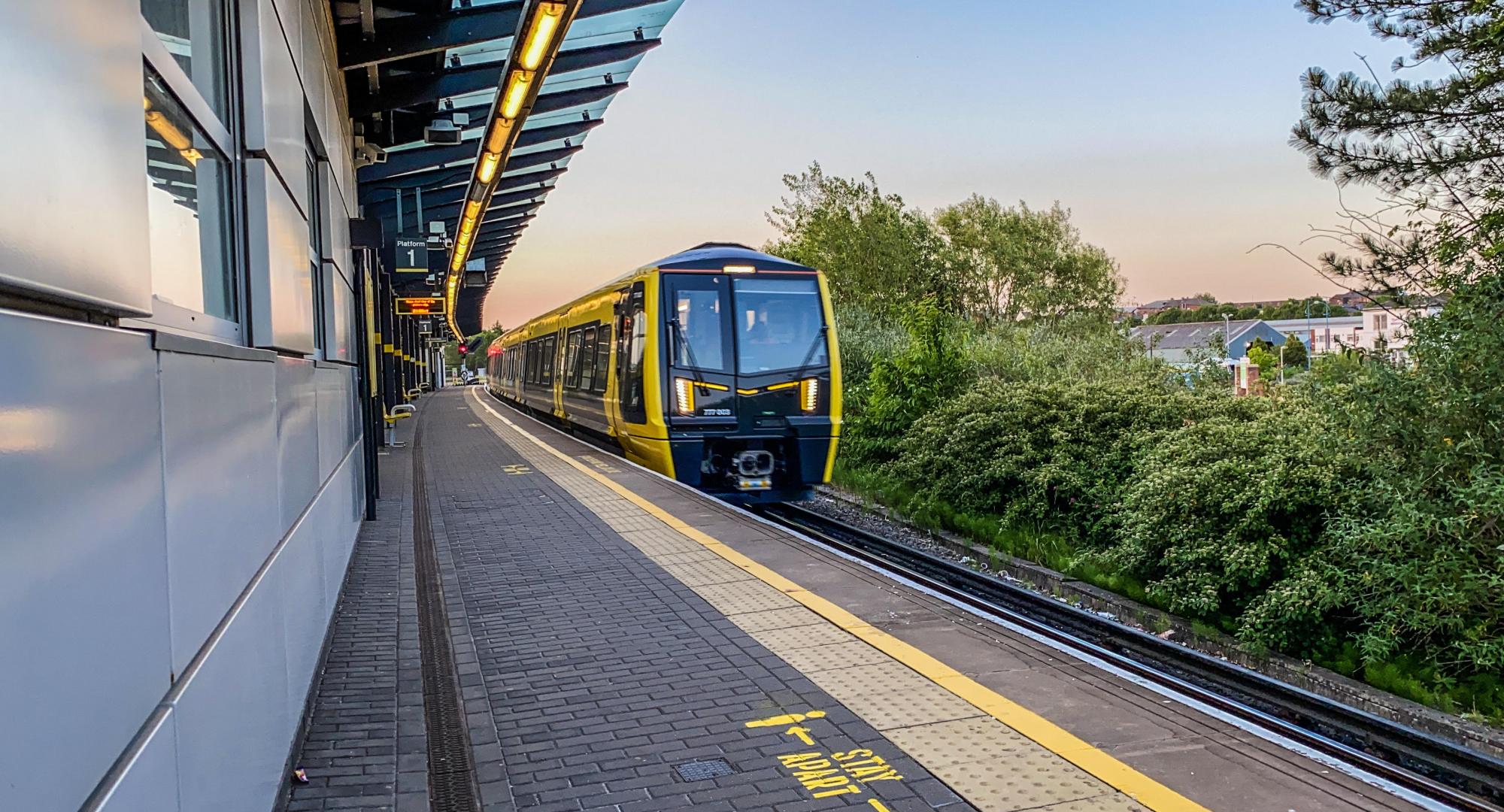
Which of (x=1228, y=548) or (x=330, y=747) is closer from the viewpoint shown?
(x=330, y=747)

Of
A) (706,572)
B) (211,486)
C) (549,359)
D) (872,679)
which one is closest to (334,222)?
(706,572)

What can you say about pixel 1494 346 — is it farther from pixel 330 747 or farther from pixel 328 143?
pixel 328 143

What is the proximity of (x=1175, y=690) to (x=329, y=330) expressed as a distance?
6.17 metres

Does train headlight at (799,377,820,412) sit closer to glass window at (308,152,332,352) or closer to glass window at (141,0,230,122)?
glass window at (308,152,332,352)

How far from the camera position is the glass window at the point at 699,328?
1255 centimetres

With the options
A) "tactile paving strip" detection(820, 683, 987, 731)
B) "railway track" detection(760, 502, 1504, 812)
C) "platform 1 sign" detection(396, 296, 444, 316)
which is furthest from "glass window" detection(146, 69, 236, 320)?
"platform 1 sign" detection(396, 296, 444, 316)

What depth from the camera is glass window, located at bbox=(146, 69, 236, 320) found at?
284cm

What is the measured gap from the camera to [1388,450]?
8.17 metres

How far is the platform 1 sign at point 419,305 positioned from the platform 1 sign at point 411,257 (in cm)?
743

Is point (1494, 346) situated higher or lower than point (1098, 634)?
higher

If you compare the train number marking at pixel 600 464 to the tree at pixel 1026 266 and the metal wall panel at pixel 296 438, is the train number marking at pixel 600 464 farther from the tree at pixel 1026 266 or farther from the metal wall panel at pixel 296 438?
the tree at pixel 1026 266

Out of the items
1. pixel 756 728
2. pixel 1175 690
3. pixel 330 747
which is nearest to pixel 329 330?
pixel 330 747

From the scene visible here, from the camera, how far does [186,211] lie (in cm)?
330

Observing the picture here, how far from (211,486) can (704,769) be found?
213 cm
